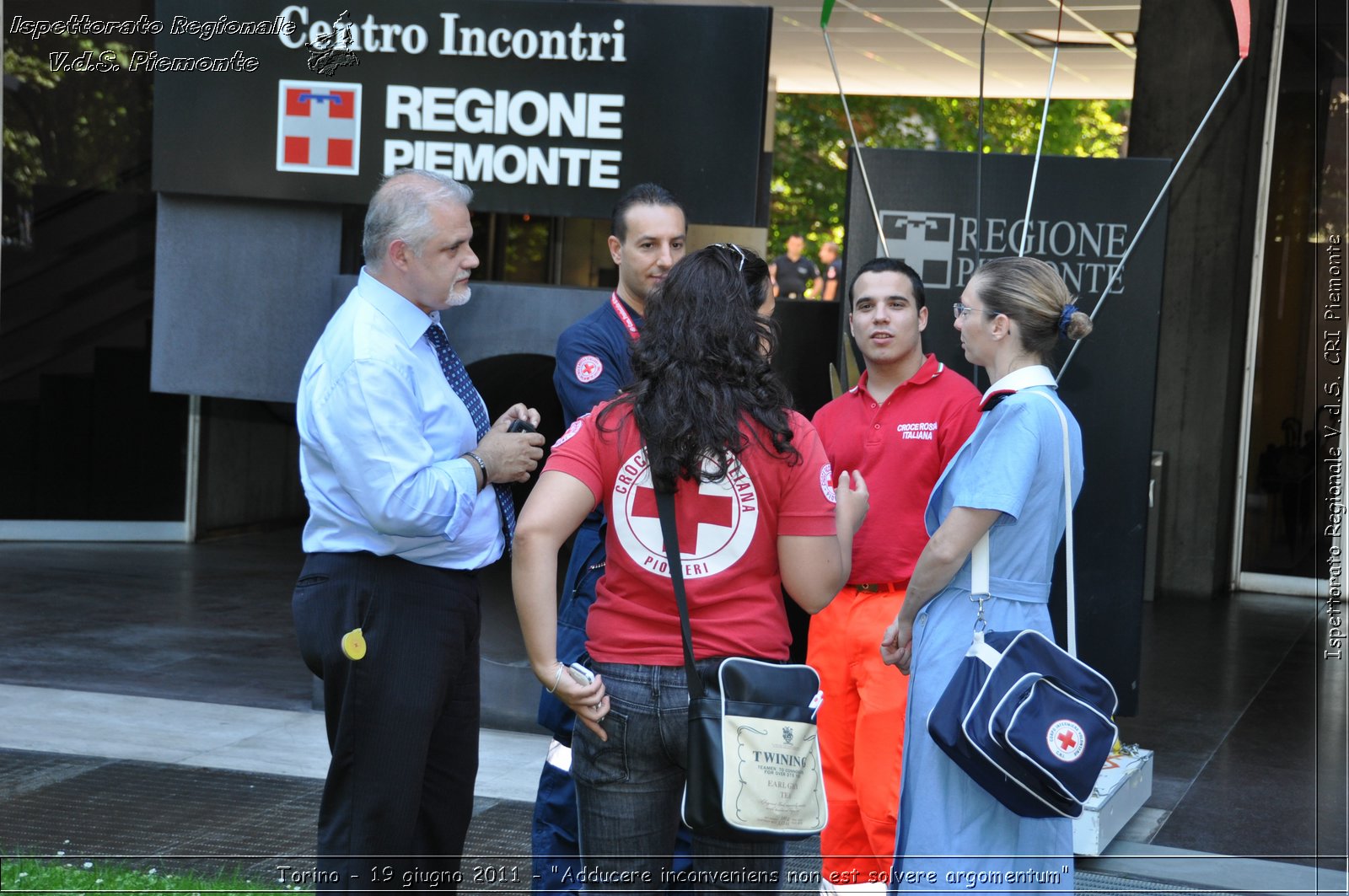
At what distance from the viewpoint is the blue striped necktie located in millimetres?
3178

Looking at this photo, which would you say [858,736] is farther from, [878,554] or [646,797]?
[646,797]

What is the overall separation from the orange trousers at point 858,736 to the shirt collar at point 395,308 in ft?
5.29

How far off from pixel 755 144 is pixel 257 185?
2.10 metres

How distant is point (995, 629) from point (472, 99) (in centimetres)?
338

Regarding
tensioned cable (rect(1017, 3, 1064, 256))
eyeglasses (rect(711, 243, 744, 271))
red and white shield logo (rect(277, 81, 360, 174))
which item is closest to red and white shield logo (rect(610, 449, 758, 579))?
eyeglasses (rect(711, 243, 744, 271))

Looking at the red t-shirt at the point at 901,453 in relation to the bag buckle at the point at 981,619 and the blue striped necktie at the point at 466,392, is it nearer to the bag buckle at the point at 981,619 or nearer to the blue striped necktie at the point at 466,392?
the bag buckle at the point at 981,619

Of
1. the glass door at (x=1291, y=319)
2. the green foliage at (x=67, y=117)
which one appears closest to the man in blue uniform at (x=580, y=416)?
the green foliage at (x=67, y=117)

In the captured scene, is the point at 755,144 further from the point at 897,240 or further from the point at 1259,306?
the point at 1259,306

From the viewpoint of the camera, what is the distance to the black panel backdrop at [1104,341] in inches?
196

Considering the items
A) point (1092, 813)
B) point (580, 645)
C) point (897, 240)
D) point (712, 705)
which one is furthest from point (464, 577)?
point (897, 240)

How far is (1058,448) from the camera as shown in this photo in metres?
3.02

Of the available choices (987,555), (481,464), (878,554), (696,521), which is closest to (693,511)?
(696,521)

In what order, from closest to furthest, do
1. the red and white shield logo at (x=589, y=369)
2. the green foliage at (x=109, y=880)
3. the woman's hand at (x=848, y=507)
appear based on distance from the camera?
the woman's hand at (x=848, y=507) < the red and white shield logo at (x=589, y=369) < the green foliage at (x=109, y=880)

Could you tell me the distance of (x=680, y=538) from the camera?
2480 mm
